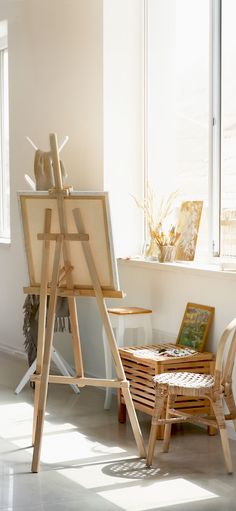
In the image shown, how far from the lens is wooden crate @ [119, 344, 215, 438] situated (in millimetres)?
4496

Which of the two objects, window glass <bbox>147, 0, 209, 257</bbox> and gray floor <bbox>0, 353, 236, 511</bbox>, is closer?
gray floor <bbox>0, 353, 236, 511</bbox>

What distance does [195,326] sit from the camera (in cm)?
477

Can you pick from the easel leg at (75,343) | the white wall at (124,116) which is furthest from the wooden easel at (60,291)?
the white wall at (124,116)

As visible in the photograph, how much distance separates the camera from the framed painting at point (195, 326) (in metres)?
4.70

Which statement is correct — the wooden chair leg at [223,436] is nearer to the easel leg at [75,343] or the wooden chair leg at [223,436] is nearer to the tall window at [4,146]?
the easel leg at [75,343]

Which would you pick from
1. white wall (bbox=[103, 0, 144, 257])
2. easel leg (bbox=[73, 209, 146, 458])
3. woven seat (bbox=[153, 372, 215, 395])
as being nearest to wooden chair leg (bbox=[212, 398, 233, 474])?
woven seat (bbox=[153, 372, 215, 395])

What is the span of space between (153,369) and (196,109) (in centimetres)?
166

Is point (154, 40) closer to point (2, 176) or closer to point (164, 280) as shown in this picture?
point (164, 280)

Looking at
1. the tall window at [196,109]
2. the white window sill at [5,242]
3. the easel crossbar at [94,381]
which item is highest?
the tall window at [196,109]

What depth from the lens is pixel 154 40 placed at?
18.4 ft

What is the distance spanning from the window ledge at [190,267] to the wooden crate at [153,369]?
418mm

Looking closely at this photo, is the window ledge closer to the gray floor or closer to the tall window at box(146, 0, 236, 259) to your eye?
the tall window at box(146, 0, 236, 259)

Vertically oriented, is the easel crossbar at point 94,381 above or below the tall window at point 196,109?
below

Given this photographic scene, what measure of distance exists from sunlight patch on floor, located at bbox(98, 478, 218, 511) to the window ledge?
1182mm
